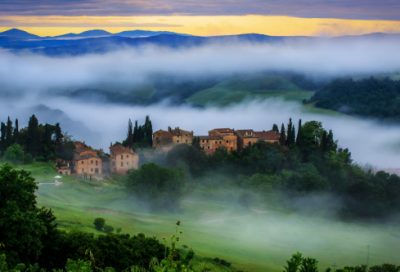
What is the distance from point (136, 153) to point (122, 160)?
2.88 m

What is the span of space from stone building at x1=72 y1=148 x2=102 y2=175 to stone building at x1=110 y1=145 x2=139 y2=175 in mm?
2915

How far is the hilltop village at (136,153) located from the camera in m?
70.2

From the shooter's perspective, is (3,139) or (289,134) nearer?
(3,139)

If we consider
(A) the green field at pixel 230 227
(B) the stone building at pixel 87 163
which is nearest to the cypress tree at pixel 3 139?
(A) the green field at pixel 230 227

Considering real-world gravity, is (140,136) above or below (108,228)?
above

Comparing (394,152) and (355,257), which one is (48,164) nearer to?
(355,257)

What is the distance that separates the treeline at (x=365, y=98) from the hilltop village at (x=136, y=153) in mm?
77233

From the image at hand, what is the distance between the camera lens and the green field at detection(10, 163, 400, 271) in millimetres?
42000

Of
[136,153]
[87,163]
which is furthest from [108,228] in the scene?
[136,153]

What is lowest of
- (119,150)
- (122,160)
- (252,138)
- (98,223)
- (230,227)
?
(230,227)

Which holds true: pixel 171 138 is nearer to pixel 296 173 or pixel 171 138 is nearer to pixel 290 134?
pixel 290 134

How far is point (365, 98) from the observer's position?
157 m

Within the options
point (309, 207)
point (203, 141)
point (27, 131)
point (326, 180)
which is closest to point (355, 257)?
point (309, 207)

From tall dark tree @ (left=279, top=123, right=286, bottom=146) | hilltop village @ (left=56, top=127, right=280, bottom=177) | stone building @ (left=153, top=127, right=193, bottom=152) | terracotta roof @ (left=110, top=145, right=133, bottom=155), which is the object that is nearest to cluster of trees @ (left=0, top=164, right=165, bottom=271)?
hilltop village @ (left=56, top=127, right=280, bottom=177)
